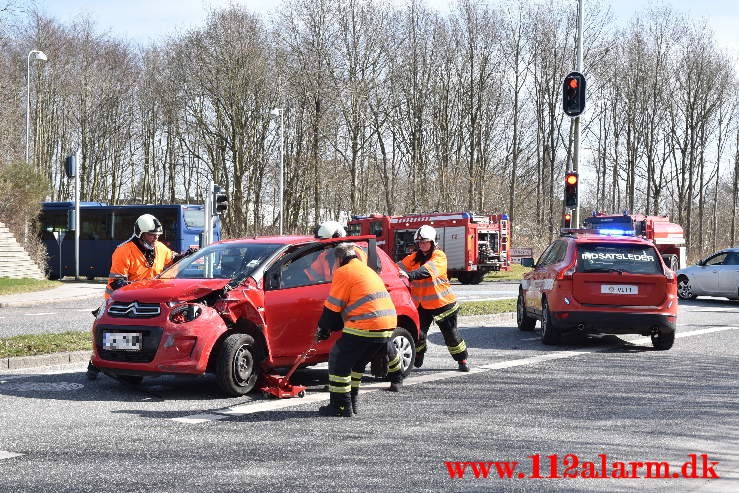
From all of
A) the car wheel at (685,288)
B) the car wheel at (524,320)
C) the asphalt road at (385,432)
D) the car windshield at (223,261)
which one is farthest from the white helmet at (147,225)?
the car wheel at (685,288)

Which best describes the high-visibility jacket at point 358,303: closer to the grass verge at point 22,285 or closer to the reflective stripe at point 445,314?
the reflective stripe at point 445,314

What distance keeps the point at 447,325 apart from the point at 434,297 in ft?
1.19

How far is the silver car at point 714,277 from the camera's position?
25.2 metres

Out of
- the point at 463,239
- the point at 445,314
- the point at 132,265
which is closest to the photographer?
the point at 132,265

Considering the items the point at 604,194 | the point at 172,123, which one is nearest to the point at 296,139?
the point at 172,123

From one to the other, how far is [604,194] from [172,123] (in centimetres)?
3218

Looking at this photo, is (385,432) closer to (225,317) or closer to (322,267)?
(225,317)

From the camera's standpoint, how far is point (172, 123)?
52.0m

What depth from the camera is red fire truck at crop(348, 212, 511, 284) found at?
3553cm

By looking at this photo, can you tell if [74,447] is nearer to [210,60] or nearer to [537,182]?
[210,60]

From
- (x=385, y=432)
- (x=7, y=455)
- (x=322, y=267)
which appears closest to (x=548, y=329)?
(x=322, y=267)

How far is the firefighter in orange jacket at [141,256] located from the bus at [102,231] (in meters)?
24.4

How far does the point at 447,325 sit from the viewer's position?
10773 mm

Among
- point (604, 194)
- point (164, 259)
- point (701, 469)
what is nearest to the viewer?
point (701, 469)
